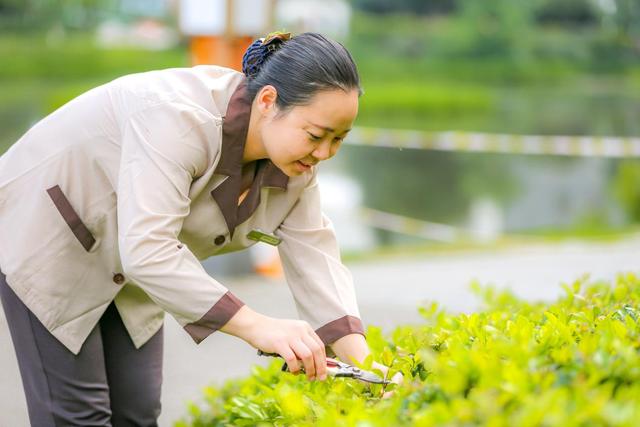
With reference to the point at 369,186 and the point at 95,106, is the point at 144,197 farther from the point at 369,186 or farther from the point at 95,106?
the point at 369,186

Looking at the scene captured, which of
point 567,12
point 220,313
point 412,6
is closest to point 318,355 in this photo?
point 220,313

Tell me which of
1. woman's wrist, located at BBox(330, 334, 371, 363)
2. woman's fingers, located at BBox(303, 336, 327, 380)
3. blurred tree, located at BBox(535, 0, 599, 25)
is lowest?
blurred tree, located at BBox(535, 0, 599, 25)

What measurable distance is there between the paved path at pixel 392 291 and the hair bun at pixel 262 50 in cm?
189

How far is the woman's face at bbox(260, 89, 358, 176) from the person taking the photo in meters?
2.12

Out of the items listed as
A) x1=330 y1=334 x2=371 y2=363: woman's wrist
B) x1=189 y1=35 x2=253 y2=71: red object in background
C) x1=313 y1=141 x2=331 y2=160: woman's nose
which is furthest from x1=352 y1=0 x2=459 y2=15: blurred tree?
x1=313 y1=141 x2=331 y2=160: woman's nose

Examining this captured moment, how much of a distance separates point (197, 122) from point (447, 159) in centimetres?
1562

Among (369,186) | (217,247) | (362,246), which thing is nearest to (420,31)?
(369,186)

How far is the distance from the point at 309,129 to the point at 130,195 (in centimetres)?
40

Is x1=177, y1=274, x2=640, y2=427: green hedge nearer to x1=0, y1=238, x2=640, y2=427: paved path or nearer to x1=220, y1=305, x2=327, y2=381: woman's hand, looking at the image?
x1=220, y1=305, x2=327, y2=381: woman's hand

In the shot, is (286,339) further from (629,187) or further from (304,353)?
(629,187)

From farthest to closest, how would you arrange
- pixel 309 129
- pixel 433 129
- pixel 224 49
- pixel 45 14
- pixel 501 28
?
pixel 45 14
pixel 501 28
pixel 433 129
pixel 224 49
pixel 309 129

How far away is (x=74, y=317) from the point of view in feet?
7.92

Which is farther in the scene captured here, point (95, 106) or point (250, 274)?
point (250, 274)

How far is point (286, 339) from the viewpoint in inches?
79.2
